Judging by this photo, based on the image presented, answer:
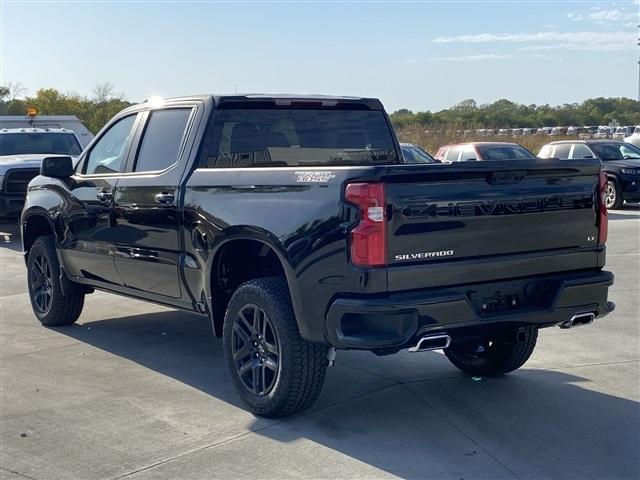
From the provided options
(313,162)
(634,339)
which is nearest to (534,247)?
(313,162)

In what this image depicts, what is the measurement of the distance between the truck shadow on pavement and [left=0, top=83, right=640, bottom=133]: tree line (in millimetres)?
35981

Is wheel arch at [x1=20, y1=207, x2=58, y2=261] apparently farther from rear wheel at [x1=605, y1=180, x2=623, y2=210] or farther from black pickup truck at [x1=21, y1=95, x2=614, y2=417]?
rear wheel at [x1=605, y1=180, x2=623, y2=210]

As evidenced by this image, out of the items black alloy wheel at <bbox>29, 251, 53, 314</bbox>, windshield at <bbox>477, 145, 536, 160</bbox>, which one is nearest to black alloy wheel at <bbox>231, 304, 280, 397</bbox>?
black alloy wheel at <bbox>29, 251, 53, 314</bbox>

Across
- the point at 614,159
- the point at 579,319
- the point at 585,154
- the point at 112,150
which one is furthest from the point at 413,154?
the point at 579,319

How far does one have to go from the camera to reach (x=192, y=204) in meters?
5.72

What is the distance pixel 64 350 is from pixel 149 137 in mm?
1978

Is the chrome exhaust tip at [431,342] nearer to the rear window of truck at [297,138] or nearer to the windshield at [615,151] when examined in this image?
the rear window of truck at [297,138]

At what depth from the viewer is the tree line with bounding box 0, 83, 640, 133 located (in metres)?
43.2

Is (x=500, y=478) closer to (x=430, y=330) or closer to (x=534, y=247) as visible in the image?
(x=430, y=330)

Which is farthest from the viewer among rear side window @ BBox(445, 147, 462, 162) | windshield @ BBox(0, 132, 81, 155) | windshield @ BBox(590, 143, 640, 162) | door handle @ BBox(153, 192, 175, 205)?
windshield @ BBox(590, 143, 640, 162)

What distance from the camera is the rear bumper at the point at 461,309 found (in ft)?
14.5

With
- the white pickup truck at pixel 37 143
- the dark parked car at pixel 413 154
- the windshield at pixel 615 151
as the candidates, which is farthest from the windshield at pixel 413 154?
the white pickup truck at pixel 37 143

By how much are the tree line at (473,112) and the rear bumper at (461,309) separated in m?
37.3

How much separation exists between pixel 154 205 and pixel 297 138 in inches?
45.7
